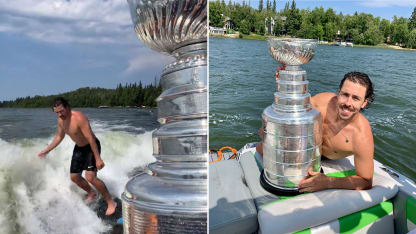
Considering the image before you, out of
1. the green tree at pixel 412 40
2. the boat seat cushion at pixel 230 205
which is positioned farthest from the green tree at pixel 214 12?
the green tree at pixel 412 40

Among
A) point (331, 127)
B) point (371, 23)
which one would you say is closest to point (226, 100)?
point (331, 127)

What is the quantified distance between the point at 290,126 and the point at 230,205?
0.32 m

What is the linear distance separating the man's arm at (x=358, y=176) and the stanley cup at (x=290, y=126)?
1.5 inches

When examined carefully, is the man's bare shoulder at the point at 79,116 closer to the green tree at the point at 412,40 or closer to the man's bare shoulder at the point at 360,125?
the man's bare shoulder at the point at 360,125

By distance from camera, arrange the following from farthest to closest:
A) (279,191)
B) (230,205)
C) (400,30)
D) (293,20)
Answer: (400,30) → (293,20) → (279,191) → (230,205)

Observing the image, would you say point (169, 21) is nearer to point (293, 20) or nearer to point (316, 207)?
point (316, 207)

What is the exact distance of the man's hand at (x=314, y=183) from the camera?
3.39 feet

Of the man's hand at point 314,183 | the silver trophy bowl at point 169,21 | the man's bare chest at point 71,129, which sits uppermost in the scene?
the silver trophy bowl at point 169,21

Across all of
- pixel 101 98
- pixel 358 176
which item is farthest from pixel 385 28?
pixel 101 98

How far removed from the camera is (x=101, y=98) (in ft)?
1.82

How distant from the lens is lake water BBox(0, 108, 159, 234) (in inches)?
23.1

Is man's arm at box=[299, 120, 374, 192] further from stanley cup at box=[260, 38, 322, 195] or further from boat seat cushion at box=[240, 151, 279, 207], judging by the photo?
boat seat cushion at box=[240, 151, 279, 207]

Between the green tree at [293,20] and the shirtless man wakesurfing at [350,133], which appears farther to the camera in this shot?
the green tree at [293,20]

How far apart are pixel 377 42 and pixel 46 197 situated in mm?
27606
